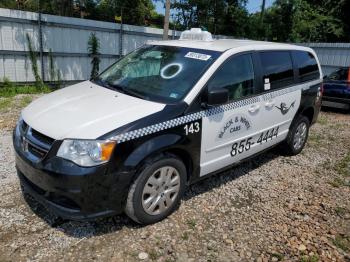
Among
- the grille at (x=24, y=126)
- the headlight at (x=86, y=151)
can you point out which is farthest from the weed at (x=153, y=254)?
the grille at (x=24, y=126)

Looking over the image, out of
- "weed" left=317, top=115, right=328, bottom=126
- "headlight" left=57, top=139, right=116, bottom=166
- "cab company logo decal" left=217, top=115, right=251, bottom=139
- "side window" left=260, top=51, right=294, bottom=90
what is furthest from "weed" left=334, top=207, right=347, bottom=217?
"weed" left=317, top=115, right=328, bottom=126

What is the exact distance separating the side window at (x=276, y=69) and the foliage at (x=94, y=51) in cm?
689

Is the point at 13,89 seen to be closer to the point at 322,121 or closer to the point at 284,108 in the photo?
the point at 284,108

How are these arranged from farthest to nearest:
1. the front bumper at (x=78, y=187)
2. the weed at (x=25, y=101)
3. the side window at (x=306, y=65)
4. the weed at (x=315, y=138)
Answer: the weed at (x=25, y=101), the weed at (x=315, y=138), the side window at (x=306, y=65), the front bumper at (x=78, y=187)

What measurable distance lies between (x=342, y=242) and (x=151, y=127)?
2287mm

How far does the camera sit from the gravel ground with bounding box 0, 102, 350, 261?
3.15m

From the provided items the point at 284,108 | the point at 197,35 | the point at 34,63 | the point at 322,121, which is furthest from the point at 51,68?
the point at 322,121

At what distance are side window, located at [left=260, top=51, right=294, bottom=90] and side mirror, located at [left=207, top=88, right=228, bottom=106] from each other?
1113 mm

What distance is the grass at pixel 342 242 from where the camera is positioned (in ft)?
11.4

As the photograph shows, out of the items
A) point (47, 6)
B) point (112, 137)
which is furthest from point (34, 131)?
point (47, 6)

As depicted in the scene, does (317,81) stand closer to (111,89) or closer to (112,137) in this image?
(111,89)

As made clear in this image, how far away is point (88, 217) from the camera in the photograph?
3.02m

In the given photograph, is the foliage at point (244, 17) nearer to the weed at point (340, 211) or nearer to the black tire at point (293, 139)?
the black tire at point (293, 139)

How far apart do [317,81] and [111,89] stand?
3718mm
